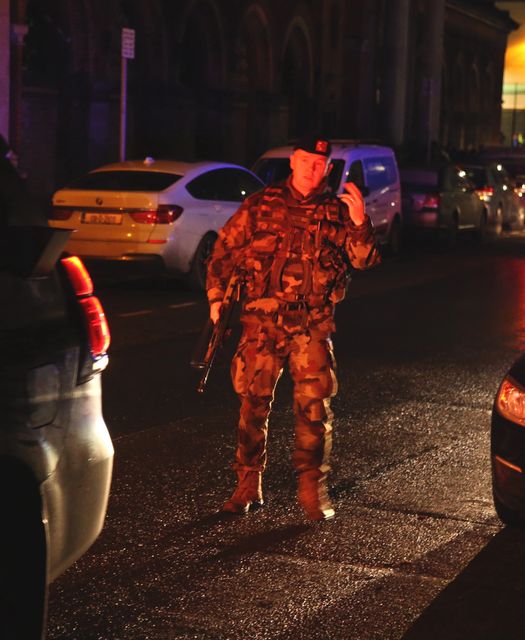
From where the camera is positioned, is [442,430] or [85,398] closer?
[85,398]

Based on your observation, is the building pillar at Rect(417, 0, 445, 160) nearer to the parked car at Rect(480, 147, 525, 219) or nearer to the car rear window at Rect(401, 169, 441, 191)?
the parked car at Rect(480, 147, 525, 219)

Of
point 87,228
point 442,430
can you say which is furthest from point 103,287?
point 442,430

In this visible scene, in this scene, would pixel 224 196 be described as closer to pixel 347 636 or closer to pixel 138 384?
pixel 138 384

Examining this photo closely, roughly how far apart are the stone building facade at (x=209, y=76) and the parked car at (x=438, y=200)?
6365mm

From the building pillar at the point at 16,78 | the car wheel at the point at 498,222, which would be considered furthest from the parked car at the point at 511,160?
the building pillar at the point at 16,78

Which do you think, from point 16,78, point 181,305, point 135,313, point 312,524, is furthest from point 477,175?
point 312,524

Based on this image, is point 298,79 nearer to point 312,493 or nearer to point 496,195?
point 496,195

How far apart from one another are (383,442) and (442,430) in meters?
0.56

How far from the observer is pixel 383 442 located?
26.8ft

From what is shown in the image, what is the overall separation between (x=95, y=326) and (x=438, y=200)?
22.3m

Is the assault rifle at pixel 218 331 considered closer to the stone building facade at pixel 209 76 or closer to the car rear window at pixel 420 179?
the stone building facade at pixel 209 76

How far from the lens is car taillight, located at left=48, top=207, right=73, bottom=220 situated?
1589 centimetres

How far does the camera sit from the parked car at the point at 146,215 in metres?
15.6

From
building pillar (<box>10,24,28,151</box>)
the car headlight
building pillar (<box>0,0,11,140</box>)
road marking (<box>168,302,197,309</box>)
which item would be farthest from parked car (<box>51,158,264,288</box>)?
the car headlight
